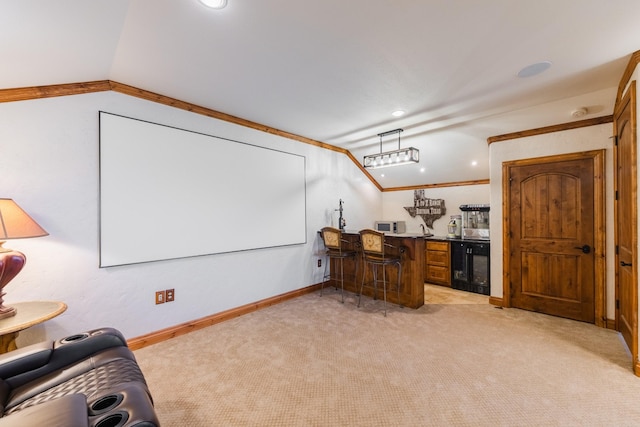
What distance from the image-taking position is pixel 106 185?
2.53 m

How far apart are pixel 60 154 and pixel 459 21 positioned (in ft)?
10.8

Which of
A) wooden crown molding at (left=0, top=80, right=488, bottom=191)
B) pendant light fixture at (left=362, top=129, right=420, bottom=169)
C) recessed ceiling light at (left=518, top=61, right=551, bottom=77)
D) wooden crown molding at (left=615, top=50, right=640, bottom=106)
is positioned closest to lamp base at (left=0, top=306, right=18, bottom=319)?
wooden crown molding at (left=0, top=80, right=488, bottom=191)

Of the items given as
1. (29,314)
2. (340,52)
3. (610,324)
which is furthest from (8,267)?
(610,324)

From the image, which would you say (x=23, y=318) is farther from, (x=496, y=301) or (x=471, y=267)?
(x=471, y=267)

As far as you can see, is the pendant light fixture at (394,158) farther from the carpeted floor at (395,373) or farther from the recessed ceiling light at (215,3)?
the recessed ceiling light at (215,3)

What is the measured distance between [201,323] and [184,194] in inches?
59.0

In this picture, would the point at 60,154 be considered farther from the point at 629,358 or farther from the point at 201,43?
the point at 629,358

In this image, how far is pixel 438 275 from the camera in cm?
497

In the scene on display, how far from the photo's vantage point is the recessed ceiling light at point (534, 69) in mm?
2275

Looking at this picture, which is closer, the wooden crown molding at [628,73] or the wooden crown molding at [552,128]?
the wooden crown molding at [628,73]

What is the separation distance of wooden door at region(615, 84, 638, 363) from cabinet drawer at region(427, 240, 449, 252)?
83.3 inches

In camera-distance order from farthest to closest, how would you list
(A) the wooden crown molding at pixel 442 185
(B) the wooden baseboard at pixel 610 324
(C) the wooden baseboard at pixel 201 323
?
(A) the wooden crown molding at pixel 442 185 → (B) the wooden baseboard at pixel 610 324 → (C) the wooden baseboard at pixel 201 323

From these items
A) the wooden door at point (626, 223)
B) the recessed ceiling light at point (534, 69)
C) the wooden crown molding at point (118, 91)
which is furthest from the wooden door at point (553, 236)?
the wooden crown molding at point (118, 91)

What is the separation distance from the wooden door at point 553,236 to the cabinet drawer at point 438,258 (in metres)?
1.19
